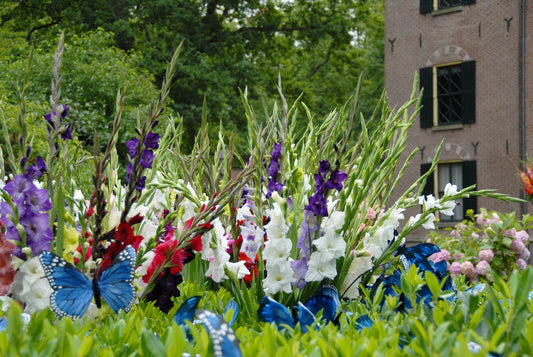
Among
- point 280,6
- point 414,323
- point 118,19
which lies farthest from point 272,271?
point 280,6

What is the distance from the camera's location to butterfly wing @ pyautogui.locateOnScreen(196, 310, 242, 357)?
100 centimetres

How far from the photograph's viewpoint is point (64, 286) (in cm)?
145

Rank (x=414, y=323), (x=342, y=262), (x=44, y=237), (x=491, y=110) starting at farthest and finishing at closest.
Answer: (x=491, y=110), (x=342, y=262), (x=44, y=237), (x=414, y=323)

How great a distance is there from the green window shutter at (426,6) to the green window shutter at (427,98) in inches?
60.6

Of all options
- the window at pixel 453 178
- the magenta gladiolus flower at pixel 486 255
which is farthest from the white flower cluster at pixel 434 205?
the window at pixel 453 178

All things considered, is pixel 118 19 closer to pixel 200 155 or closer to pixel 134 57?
pixel 134 57

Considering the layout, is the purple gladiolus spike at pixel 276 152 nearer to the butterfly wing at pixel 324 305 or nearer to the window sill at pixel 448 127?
the butterfly wing at pixel 324 305

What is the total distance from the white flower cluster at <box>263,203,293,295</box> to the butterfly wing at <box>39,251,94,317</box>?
1.70ft

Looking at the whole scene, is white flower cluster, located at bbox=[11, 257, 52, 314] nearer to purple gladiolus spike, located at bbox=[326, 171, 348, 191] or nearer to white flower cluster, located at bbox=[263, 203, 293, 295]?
white flower cluster, located at bbox=[263, 203, 293, 295]

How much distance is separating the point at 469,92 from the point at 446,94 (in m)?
0.64

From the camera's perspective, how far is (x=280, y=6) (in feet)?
69.7

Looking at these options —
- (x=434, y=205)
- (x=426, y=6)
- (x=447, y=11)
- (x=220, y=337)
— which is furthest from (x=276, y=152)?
(x=426, y=6)

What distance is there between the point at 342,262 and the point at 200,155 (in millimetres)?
608

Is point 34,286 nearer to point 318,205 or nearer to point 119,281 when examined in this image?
point 119,281
